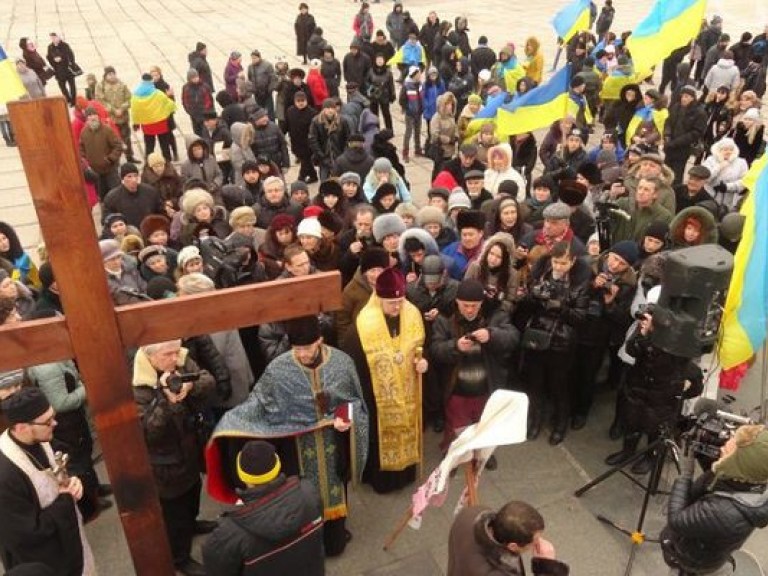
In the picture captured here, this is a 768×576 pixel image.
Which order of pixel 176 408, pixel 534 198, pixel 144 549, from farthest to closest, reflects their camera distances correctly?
pixel 534 198 < pixel 176 408 < pixel 144 549

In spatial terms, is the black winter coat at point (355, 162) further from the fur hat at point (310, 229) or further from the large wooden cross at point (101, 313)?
the large wooden cross at point (101, 313)

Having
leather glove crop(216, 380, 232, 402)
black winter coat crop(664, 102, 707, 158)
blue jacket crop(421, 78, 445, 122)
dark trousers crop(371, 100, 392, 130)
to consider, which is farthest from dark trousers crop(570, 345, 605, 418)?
dark trousers crop(371, 100, 392, 130)

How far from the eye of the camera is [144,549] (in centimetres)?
327

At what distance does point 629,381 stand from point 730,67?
31.6ft

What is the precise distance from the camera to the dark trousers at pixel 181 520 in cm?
416

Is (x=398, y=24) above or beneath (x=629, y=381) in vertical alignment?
above

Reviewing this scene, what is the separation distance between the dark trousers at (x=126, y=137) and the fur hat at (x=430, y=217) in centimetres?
720

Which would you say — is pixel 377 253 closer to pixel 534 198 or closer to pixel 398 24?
pixel 534 198

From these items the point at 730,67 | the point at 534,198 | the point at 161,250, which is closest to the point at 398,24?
the point at 730,67

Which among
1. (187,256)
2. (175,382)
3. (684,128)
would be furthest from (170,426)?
Result: (684,128)

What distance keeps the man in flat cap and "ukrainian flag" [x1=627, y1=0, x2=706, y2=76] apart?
24.1 feet

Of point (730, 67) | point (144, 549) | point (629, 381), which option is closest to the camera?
point (144, 549)

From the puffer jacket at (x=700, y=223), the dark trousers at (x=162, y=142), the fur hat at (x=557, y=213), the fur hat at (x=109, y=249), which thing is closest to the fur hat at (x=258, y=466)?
the fur hat at (x=109, y=249)

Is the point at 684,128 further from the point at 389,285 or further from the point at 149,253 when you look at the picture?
A: the point at 149,253
